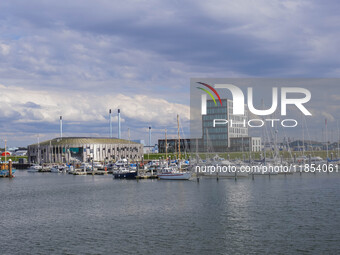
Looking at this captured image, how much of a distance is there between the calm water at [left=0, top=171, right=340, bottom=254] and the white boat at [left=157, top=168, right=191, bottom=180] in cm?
3350

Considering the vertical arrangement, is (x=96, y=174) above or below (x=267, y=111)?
below

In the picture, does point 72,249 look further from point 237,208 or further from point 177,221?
point 237,208

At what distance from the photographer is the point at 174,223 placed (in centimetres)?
6241

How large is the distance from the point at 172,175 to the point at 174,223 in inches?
3011

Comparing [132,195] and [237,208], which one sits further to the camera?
[132,195]

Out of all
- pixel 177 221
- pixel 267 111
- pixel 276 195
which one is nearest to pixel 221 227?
pixel 177 221

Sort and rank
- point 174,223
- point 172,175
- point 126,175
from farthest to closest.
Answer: point 126,175, point 172,175, point 174,223

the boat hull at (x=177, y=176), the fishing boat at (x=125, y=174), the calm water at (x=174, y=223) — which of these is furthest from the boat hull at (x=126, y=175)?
the calm water at (x=174, y=223)

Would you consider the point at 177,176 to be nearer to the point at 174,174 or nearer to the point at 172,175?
the point at 174,174

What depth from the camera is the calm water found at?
160ft

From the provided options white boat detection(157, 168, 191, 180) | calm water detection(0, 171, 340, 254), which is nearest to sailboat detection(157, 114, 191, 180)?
white boat detection(157, 168, 191, 180)

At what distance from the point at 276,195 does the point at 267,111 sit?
176 feet

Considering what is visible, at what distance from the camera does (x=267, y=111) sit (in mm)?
143875

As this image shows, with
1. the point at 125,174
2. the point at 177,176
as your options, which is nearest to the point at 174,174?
the point at 177,176
